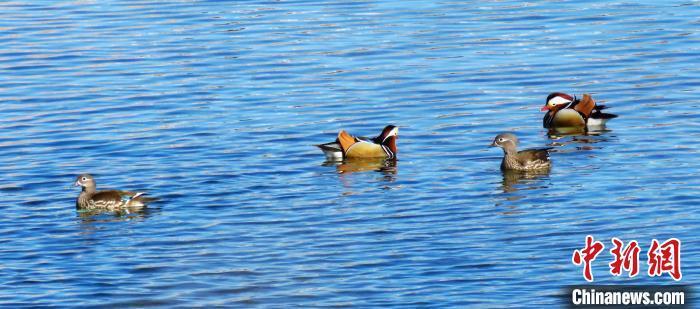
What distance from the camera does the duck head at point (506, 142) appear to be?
24.0 metres

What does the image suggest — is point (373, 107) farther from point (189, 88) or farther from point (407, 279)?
point (407, 279)

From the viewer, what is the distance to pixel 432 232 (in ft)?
64.3

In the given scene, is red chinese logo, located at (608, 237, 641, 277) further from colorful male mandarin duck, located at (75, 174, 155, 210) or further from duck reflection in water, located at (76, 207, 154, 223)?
colorful male mandarin duck, located at (75, 174, 155, 210)

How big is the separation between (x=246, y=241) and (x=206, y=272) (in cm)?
142

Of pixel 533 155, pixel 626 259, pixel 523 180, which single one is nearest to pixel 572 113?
pixel 533 155

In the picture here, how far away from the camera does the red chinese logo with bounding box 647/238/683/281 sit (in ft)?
57.0

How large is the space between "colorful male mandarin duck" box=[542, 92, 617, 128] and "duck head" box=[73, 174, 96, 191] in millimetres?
8678

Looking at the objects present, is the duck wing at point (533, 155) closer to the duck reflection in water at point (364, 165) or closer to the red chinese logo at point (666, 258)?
the duck reflection in water at point (364, 165)

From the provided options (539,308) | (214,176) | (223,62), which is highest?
(223,62)

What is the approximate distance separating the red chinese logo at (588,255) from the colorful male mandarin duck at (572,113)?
8.47 meters

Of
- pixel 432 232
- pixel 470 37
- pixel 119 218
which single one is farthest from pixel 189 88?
pixel 432 232

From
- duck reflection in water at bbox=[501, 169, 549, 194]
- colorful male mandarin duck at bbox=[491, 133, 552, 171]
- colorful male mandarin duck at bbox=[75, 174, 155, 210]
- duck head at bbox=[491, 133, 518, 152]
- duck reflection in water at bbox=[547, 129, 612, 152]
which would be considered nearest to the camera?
colorful male mandarin duck at bbox=[75, 174, 155, 210]

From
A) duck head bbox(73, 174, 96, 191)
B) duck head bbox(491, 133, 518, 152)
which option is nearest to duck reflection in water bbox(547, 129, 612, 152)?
duck head bbox(491, 133, 518, 152)

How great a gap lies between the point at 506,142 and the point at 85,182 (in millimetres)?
6270
